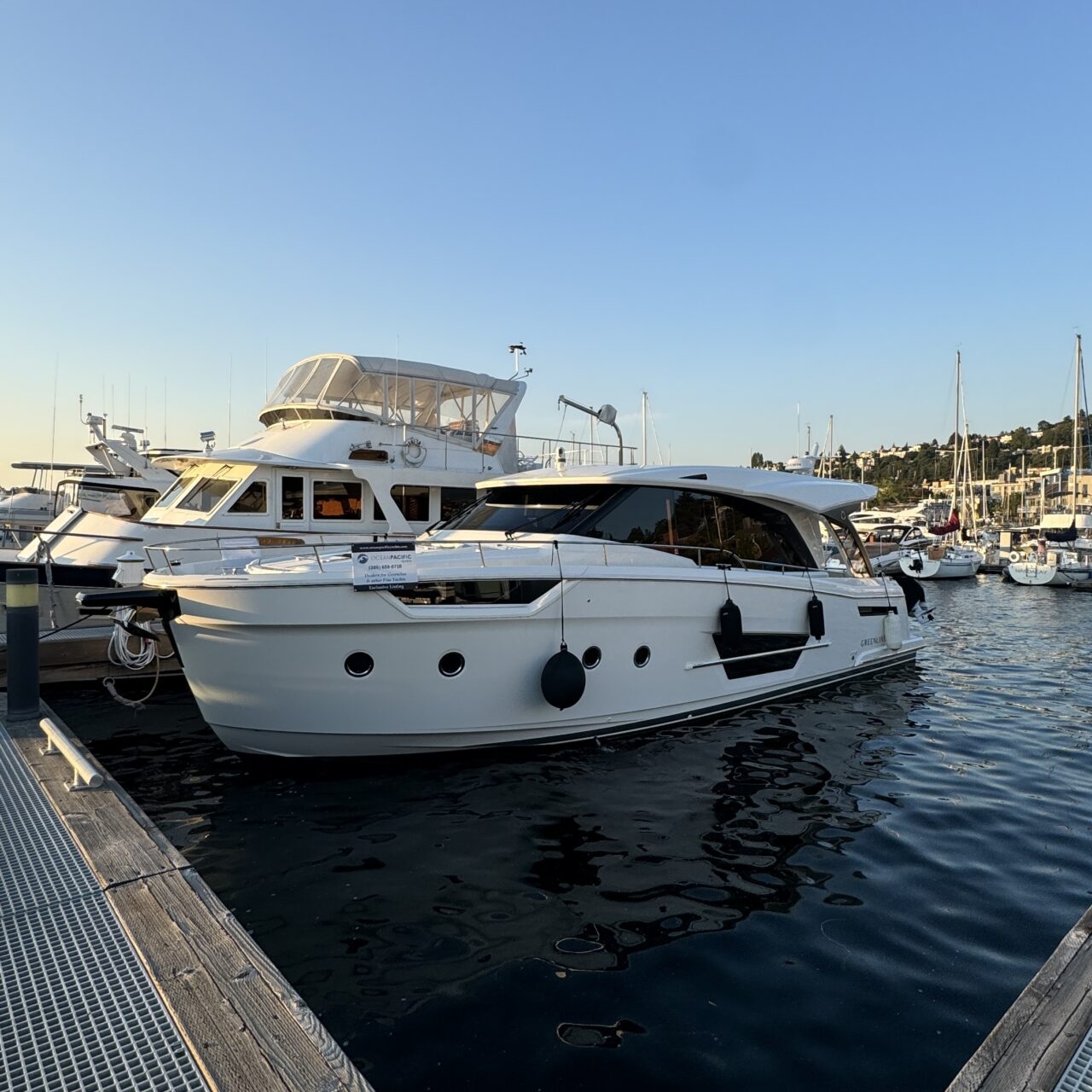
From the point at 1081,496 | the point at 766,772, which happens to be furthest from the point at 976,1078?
the point at 1081,496

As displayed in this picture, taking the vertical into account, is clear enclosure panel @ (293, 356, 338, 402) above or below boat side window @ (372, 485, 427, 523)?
above

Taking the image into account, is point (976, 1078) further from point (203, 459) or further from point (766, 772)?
point (203, 459)

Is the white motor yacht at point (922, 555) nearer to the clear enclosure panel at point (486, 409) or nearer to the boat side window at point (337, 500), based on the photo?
the clear enclosure panel at point (486, 409)

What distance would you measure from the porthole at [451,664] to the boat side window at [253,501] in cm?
675

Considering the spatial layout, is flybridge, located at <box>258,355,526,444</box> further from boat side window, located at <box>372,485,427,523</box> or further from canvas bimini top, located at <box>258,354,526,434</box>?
boat side window, located at <box>372,485,427,523</box>

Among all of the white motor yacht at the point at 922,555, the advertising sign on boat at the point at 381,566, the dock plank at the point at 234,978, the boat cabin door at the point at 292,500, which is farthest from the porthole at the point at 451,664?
the white motor yacht at the point at 922,555

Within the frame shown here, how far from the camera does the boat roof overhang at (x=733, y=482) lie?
8.34 m

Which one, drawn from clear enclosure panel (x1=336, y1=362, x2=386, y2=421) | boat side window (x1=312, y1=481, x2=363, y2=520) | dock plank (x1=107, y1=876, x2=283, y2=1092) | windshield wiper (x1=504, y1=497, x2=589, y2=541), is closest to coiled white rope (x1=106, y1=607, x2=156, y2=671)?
boat side window (x1=312, y1=481, x2=363, y2=520)

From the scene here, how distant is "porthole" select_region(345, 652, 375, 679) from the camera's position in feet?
20.4

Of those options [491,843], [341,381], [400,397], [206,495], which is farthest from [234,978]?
[400,397]

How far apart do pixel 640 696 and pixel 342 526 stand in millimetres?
6827

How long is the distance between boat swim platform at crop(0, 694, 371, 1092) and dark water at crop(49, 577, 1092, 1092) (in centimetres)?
68

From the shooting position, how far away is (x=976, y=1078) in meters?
2.46

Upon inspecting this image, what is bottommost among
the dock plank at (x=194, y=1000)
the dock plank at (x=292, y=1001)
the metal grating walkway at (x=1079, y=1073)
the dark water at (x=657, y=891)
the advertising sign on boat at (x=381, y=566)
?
the dark water at (x=657, y=891)
